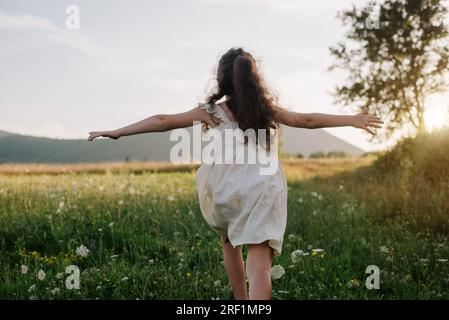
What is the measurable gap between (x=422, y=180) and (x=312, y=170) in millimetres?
11758

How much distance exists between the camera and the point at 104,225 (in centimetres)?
810

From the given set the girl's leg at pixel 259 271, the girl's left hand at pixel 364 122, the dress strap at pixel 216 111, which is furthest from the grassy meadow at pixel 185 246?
the dress strap at pixel 216 111

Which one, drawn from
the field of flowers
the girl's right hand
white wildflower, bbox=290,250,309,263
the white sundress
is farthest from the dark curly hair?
white wildflower, bbox=290,250,309,263

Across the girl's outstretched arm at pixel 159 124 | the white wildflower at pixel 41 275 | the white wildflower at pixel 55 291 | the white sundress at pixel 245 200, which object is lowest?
A: the white wildflower at pixel 55 291

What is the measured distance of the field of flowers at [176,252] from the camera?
18.7 ft

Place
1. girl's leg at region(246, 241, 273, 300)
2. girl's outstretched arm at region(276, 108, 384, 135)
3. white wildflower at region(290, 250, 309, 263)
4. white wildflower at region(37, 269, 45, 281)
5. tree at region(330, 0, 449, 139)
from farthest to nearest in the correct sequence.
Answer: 1. tree at region(330, 0, 449, 139)
2. white wildflower at region(290, 250, 309, 263)
3. white wildflower at region(37, 269, 45, 281)
4. girl's outstretched arm at region(276, 108, 384, 135)
5. girl's leg at region(246, 241, 273, 300)

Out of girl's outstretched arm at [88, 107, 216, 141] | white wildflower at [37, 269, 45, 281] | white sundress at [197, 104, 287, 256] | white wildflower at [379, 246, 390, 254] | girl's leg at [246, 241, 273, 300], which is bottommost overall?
white wildflower at [37, 269, 45, 281]

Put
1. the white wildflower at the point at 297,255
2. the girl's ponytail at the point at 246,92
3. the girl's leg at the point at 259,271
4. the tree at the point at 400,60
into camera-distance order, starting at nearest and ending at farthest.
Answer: the girl's leg at the point at 259,271 → the girl's ponytail at the point at 246,92 → the white wildflower at the point at 297,255 → the tree at the point at 400,60

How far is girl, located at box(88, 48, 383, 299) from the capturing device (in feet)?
14.3

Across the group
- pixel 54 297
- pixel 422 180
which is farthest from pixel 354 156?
pixel 54 297

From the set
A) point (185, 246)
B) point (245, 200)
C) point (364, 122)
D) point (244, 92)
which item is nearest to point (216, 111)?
point (244, 92)

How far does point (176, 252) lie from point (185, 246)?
8.5 inches

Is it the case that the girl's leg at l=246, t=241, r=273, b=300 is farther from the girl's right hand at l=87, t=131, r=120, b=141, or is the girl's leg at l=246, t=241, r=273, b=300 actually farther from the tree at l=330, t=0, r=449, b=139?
the tree at l=330, t=0, r=449, b=139

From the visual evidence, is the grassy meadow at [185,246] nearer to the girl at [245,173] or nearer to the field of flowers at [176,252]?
the field of flowers at [176,252]
